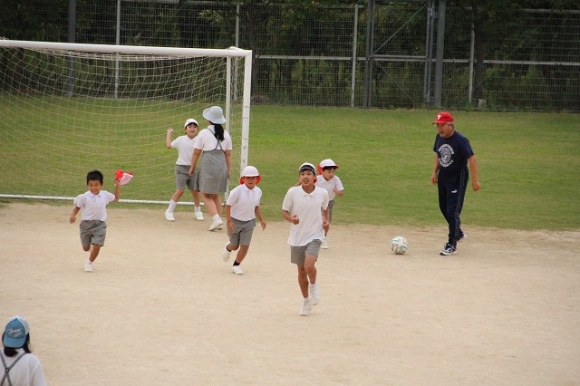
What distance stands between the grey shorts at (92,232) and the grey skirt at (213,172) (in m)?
3.25

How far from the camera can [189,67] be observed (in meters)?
30.1

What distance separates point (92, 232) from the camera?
1180cm

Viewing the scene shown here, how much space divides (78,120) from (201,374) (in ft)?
58.7

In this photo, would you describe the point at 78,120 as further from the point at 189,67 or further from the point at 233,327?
the point at 233,327

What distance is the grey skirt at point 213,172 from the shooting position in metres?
14.8

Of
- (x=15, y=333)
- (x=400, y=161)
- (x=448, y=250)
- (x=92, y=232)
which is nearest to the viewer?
(x=15, y=333)

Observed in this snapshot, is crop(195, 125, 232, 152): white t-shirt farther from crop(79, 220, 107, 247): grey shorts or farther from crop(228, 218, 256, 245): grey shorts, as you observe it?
crop(79, 220, 107, 247): grey shorts

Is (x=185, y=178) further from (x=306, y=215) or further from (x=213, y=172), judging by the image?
(x=306, y=215)

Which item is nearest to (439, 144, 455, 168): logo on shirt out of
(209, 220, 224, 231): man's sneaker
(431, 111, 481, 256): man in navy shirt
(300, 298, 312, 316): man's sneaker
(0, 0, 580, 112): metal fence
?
(431, 111, 481, 256): man in navy shirt

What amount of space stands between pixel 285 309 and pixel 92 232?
2865mm

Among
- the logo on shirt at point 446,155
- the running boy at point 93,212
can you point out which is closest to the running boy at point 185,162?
the running boy at point 93,212

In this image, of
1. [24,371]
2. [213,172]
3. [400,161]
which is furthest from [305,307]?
[400,161]

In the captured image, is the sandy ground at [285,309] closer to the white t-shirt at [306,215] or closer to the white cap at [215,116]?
the white t-shirt at [306,215]

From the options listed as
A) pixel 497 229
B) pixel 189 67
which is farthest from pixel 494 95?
pixel 497 229
